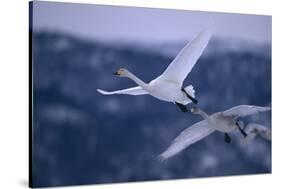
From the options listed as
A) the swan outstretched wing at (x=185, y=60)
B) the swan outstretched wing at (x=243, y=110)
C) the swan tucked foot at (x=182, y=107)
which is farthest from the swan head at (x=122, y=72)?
the swan outstretched wing at (x=243, y=110)

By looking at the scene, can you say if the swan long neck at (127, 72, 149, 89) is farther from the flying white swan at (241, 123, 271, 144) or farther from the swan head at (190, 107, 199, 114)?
the flying white swan at (241, 123, 271, 144)

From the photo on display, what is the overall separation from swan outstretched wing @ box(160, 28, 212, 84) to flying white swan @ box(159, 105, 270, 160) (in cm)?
44

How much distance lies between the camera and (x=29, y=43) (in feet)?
23.9

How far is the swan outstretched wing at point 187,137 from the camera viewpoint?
310 inches

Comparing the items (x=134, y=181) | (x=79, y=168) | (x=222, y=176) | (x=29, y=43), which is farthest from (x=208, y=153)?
(x=29, y=43)

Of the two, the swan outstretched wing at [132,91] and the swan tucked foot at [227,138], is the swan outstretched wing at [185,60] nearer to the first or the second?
the swan outstretched wing at [132,91]

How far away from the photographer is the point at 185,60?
790 cm

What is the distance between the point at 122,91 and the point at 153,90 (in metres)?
0.37

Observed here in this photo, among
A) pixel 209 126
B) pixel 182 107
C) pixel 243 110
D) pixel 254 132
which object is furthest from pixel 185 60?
pixel 254 132

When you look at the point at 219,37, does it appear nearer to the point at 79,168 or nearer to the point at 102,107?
the point at 102,107

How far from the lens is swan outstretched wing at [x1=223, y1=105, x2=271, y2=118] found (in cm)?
824

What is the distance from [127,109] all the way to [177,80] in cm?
66

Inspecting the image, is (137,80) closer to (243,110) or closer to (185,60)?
(185,60)

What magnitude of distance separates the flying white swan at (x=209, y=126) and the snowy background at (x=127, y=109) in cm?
7
